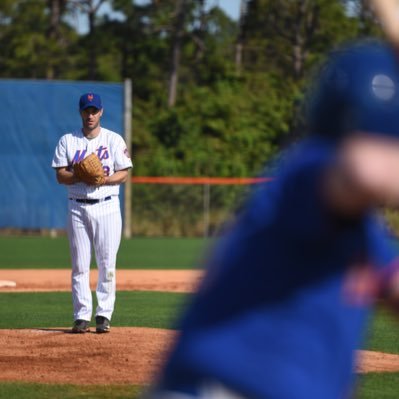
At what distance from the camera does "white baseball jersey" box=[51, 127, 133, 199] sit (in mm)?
10000

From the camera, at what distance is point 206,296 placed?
256 centimetres

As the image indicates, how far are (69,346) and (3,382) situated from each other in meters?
1.61

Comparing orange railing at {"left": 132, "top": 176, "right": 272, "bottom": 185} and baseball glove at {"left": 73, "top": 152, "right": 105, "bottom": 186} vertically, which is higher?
baseball glove at {"left": 73, "top": 152, "right": 105, "bottom": 186}

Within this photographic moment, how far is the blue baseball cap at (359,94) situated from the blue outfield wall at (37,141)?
912 inches

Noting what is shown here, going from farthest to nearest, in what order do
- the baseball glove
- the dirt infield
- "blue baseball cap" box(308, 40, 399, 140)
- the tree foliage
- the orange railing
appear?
1. the tree foliage
2. the orange railing
3. the baseball glove
4. the dirt infield
5. "blue baseball cap" box(308, 40, 399, 140)

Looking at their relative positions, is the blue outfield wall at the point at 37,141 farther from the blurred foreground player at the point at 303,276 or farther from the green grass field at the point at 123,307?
the blurred foreground player at the point at 303,276

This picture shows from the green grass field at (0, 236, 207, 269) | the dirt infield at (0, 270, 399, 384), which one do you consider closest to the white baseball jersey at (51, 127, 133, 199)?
the dirt infield at (0, 270, 399, 384)

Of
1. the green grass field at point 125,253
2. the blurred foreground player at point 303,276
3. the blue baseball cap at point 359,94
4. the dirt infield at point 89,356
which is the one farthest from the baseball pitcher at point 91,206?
the green grass field at point 125,253

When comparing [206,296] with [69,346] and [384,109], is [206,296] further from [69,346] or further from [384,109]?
[69,346]

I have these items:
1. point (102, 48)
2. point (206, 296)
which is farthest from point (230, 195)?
point (206, 296)

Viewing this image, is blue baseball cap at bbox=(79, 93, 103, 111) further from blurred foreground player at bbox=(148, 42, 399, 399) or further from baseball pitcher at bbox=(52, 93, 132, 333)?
blurred foreground player at bbox=(148, 42, 399, 399)

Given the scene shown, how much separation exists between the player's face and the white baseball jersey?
0.12 metres

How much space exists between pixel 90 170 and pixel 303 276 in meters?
7.44

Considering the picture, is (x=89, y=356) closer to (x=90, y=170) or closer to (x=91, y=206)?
(x=91, y=206)
